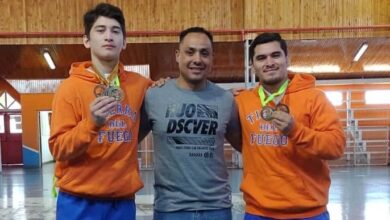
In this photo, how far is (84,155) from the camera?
2.53 metres

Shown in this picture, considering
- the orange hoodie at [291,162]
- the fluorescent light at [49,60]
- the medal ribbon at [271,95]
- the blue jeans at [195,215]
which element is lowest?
the blue jeans at [195,215]

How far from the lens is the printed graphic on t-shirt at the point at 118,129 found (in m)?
2.56

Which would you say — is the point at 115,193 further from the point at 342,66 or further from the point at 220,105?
the point at 342,66

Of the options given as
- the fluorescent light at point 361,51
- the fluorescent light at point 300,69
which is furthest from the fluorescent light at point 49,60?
the fluorescent light at point 361,51

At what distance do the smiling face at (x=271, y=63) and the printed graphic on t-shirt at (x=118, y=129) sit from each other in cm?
91

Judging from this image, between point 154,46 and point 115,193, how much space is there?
11637 mm

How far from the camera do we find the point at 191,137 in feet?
8.98

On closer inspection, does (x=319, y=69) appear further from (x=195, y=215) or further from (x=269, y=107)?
(x=195, y=215)

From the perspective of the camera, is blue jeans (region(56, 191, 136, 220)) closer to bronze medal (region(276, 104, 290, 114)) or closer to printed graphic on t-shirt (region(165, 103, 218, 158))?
printed graphic on t-shirt (region(165, 103, 218, 158))

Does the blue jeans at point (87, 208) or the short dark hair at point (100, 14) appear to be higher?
the short dark hair at point (100, 14)

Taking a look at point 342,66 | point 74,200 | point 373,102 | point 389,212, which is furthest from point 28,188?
point 373,102

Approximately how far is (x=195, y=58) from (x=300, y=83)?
72 centimetres

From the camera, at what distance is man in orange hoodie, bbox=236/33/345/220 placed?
2.62 m

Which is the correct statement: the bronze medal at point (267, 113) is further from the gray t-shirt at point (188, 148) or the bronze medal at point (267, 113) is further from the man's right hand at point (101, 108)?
the man's right hand at point (101, 108)
